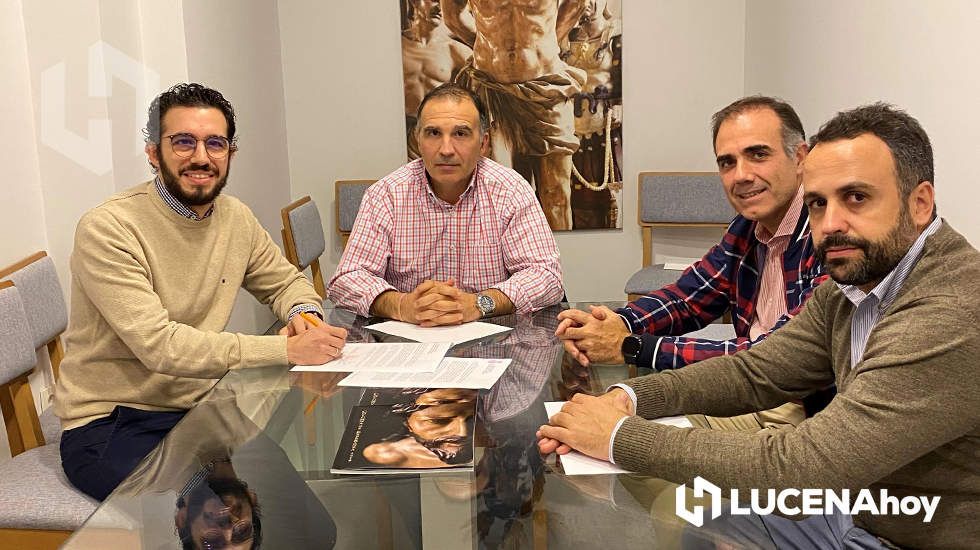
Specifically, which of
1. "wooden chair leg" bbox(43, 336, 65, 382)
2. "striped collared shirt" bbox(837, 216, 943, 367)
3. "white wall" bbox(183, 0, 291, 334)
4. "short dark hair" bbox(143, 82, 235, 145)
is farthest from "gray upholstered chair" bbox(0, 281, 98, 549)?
"striped collared shirt" bbox(837, 216, 943, 367)

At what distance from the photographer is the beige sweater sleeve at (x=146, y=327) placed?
2.16 meters

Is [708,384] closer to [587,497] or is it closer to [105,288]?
[587,497]

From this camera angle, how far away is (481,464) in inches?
60.0

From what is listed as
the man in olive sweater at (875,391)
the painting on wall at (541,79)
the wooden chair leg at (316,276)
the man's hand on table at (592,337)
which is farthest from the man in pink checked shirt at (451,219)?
the painting on wall at (541,79)

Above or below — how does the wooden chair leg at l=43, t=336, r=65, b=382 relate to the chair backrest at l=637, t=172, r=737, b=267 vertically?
below

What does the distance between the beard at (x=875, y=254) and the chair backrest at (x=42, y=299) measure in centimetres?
214

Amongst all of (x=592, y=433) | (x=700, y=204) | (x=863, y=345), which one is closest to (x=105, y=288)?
(x=592, y=433)

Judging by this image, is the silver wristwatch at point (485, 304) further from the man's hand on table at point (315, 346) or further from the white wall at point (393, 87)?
the white wall at point (393, 87)

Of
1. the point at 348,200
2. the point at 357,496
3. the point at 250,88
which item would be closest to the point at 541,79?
the point at 348,200

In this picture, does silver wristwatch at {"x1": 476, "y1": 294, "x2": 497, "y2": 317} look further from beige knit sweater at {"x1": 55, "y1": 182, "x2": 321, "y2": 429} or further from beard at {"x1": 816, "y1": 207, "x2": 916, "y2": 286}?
beard at {"x1": 816, "y1": 207, "x2": 916, "y2": 286}

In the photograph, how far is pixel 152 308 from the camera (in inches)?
86.6

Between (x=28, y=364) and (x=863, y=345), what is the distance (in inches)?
79.7

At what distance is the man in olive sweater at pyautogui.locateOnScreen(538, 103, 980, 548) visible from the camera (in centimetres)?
131

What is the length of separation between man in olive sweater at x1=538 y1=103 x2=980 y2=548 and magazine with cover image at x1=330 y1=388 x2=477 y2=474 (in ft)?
0.55
